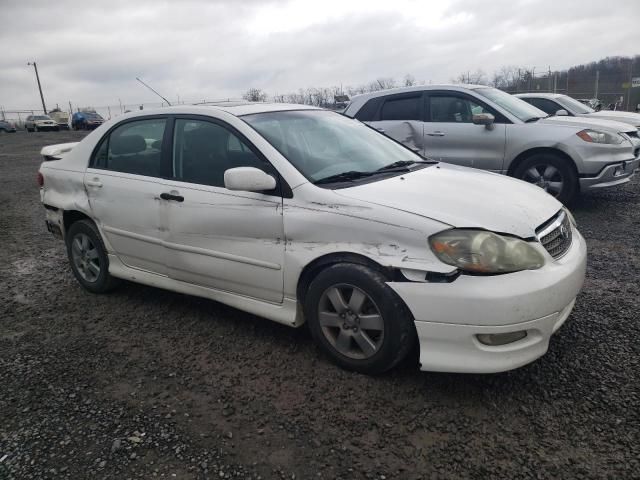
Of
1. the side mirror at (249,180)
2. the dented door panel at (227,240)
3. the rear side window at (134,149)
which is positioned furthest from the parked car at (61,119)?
the side mirror at (249,180)

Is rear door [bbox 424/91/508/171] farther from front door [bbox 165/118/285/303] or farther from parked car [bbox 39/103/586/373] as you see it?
front door [bbox 165/118/285/303]

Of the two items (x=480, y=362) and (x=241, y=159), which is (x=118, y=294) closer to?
(x=241, y=159)

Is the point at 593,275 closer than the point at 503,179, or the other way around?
the point at 503,179

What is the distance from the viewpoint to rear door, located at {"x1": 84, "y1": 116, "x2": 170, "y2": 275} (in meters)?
3.59

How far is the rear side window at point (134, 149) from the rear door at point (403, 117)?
13.4 feet

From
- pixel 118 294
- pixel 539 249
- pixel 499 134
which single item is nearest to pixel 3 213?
pixel 118 294

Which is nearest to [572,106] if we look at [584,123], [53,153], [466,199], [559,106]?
[559,106]

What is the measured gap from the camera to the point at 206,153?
3.42m

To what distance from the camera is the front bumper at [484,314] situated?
7.93 feet

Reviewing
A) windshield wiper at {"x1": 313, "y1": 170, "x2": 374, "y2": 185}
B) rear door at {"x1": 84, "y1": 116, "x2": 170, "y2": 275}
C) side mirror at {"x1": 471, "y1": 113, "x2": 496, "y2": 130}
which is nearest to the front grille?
windshield wiper at {"x1": 313, "y1": 170, "x2": 374, "y2": 185}

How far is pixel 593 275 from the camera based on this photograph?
4.21 metres

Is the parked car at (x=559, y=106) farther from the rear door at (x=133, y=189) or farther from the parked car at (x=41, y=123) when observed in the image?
the parked car at (x=41, y=123)

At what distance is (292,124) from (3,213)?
6704 millimetres

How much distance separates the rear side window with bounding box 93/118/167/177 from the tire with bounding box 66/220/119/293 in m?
0.58
